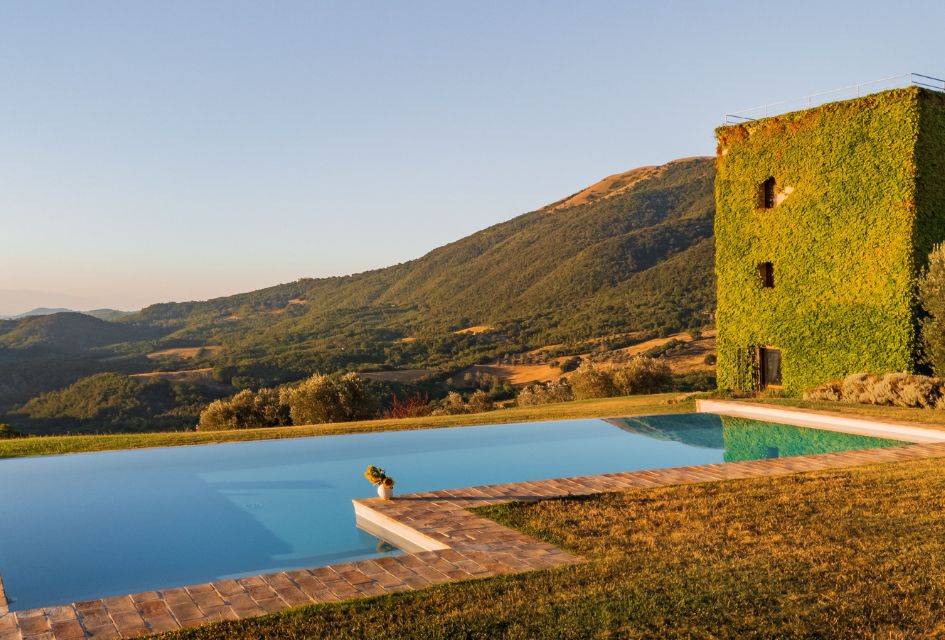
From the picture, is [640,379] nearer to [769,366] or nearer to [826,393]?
[769,366]

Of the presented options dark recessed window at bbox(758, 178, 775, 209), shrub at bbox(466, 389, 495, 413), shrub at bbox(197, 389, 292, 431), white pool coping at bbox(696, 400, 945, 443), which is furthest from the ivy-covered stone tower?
shrub at bbox(197, 389, 292, 431)

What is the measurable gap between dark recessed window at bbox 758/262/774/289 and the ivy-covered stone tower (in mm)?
29

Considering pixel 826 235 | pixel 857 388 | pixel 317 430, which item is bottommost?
pixel 317 430

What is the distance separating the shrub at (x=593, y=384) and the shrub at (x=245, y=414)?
10.2 meters

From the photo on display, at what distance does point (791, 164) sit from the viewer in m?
22.0

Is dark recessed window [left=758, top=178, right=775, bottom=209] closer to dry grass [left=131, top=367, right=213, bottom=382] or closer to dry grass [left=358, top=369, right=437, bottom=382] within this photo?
dry grass [left=358, top=369, right=437, bottom=382]

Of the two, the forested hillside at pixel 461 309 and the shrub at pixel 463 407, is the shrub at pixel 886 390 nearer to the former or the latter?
the shrub at pixel 463 407

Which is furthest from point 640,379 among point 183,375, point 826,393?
point 183,375

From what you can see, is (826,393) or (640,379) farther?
(640,379)

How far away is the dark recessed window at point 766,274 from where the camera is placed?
2291 cm

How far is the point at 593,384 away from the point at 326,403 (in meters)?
9.37

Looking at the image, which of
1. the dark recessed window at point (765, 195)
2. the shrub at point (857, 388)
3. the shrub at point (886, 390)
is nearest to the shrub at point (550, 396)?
the dark recessed window at point (765, 195)

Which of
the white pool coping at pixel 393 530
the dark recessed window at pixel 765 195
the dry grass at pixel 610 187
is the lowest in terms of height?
the white pool coping at pixel 393 530

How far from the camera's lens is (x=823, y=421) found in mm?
15328
